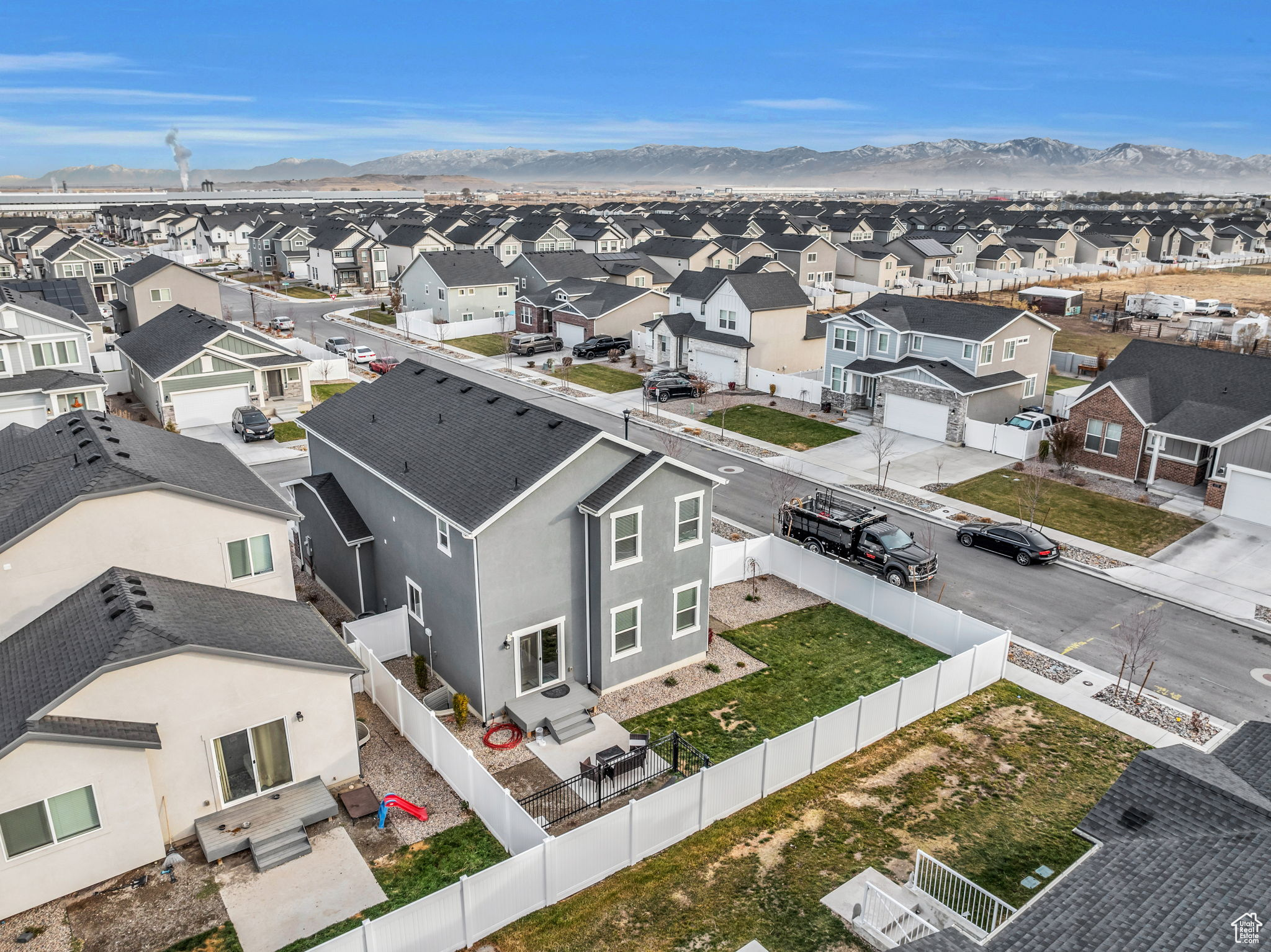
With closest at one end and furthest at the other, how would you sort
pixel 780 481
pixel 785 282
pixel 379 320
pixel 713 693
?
1. pixel 713 693
2. pixel 780 481
3. pixel 785 282
4. pixel 379 320

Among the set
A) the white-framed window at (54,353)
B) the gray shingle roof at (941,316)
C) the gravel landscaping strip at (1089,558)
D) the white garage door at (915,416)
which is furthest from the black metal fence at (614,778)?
the white-framed window at (54,353)

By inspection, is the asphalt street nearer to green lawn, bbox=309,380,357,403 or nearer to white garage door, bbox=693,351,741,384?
green lawn, bbox=309,380,357,403

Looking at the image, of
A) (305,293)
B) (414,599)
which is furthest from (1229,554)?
(305,293)

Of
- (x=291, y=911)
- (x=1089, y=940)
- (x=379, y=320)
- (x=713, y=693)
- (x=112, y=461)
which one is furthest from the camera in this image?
(x=379, y=320)

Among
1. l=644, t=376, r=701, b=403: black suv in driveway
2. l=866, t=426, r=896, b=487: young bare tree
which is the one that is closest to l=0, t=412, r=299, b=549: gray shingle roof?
l=866, t=426, r=896, b=487: young bare tree

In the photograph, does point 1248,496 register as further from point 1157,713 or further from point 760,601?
point 760,601

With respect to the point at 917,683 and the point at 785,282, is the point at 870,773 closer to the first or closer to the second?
the point at 917,683

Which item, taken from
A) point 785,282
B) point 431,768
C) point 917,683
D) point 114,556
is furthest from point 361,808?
point 785,282
